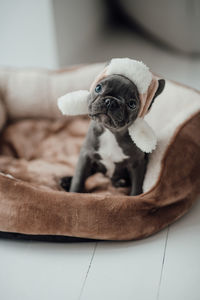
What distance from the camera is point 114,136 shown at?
1.41 metres

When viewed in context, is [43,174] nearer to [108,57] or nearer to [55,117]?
[55,117]

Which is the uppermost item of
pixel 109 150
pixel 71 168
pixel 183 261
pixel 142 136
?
pixel 142 136

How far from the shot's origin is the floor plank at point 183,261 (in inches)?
47.4

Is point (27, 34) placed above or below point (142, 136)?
below

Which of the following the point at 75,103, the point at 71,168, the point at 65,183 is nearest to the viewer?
the point at 75,103

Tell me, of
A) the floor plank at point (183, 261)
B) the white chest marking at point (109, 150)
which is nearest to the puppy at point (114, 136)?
the white chest marking at point (109, 150)

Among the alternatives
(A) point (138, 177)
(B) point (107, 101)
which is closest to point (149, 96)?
(B) point (107, 101)

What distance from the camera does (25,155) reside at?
6.15ft

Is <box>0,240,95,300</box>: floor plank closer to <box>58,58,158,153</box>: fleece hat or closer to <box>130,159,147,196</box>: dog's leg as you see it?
<box>130,159,147,196</box>: dog's leg

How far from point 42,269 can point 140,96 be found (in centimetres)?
62

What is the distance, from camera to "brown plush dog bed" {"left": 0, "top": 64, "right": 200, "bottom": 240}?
132 cm

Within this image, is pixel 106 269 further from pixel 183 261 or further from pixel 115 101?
pixel 115 101

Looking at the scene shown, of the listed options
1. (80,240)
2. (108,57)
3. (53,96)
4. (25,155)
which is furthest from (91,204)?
(108,57)

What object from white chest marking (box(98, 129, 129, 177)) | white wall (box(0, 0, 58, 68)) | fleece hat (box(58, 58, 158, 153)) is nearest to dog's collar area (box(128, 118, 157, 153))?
fleece hat (box(58, 58, 158, 153))
